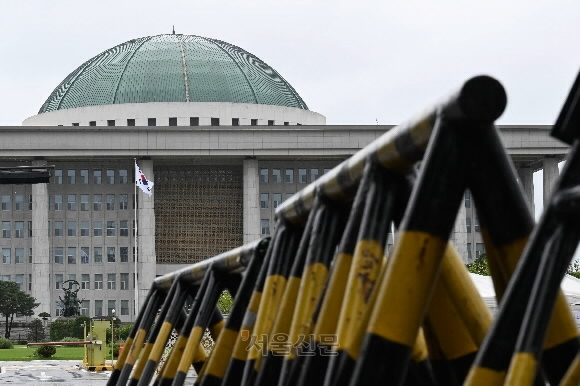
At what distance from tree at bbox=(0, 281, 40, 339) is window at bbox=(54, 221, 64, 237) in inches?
598

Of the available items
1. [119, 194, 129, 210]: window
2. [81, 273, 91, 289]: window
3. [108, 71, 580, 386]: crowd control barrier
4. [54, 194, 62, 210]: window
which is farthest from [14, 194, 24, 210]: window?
[108, 71, 580, 386]: crowd control barrier

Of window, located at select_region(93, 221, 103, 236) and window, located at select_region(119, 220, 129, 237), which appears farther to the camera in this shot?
window, located at select_region(93, 221, 103, 236)

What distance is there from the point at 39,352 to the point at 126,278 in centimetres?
6664

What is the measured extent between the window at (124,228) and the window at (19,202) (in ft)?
33.4

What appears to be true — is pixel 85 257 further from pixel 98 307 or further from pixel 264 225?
pixel 264 225

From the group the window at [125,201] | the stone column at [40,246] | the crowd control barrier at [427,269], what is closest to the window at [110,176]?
the window at [125,201]

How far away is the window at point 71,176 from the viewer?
5482 inches

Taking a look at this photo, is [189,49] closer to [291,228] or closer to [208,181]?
[208,181]

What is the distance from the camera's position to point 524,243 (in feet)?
18.1

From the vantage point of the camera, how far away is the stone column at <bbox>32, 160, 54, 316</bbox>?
132 metres

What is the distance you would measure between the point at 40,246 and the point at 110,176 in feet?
37.0

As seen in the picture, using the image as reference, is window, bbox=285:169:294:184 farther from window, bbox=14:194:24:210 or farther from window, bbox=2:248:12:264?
window, bbox=2:248:12:264

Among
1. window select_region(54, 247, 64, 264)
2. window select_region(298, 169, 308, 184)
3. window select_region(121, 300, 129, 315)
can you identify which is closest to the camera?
window select_region(121, 300, 129, 315)

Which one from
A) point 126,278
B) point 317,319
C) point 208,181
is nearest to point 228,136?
point 208,181
